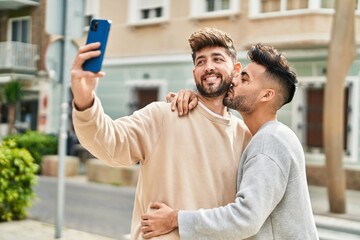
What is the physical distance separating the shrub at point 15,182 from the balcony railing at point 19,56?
1546cm

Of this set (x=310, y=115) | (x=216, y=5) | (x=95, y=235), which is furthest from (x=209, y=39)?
(x=216, y=5)

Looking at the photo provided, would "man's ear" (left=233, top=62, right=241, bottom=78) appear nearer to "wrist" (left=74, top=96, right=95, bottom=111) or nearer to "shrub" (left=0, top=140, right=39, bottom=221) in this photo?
"wrist" (left=74, top=96, right=95, bottom=111)

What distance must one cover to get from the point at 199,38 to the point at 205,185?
0.62 m

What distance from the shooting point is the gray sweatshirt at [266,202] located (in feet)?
6.43

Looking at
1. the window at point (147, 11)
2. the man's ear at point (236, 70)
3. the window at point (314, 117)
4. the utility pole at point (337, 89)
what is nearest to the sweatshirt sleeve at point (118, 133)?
the man's ear at point (236, 70)

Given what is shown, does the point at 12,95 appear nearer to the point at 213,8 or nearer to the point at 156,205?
the point at 213,8

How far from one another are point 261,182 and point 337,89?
737 cm

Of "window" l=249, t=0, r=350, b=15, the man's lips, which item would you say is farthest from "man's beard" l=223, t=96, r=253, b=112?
"window" l=249, t=0, r=350, b=15

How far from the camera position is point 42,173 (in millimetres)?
15164

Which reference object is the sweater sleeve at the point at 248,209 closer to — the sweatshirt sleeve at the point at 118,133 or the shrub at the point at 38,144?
Result: the sweatshirt sleeve at the point at 118,133

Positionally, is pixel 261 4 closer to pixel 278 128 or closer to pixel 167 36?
pixel 167 36

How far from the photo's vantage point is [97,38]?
6.06ft

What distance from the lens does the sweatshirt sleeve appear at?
6.44 ft

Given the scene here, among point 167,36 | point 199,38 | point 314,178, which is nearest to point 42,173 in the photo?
point 167,36
